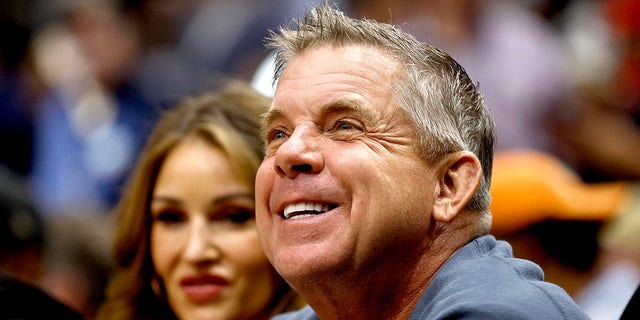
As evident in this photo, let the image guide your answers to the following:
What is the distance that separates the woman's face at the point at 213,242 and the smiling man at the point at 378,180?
756mm

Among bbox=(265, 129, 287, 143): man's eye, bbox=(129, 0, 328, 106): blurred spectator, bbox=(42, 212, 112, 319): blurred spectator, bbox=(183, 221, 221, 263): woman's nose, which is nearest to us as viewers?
bbox=(265, 129, 287, 143): man's eye

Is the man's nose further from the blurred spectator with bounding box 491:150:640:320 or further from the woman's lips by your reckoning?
the blurred spectator with bounding box 491:150:640:320

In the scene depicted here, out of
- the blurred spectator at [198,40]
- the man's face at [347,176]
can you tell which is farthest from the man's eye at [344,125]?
the blurred spectator at [198,40]

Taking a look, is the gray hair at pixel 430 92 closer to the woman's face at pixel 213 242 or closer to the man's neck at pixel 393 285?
the man's neck at pixel 393 285

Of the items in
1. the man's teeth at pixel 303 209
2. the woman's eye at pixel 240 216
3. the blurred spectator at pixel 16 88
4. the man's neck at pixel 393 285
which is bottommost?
the blurred spectator at pixel 16 88

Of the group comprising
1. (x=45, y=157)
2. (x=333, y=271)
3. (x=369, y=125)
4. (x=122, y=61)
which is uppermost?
(x=369, y=125)

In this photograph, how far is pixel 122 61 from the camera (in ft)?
22.7

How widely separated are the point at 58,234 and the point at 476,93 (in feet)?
9.77

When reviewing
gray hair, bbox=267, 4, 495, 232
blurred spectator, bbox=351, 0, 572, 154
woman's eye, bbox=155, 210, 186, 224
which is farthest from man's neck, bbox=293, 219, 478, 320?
blurred spectator, bbox=351, 0, 572, 154

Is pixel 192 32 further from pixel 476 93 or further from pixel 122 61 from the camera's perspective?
pixel 476 93

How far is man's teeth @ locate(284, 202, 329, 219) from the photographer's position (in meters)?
2.81

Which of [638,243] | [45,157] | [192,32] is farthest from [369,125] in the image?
[192,32]

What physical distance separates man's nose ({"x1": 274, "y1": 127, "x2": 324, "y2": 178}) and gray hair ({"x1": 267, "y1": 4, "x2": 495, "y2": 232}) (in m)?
0.24

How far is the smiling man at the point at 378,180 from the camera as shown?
2.74m
